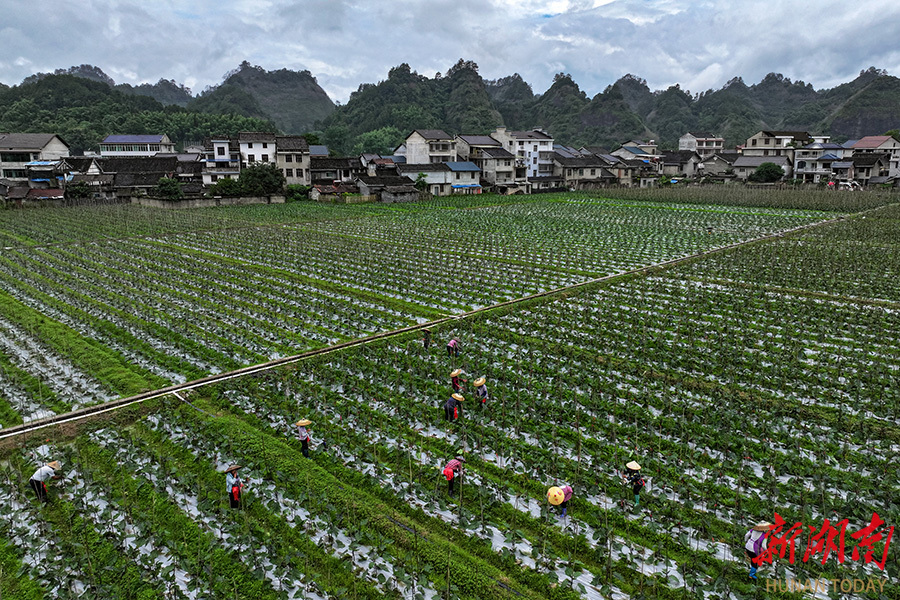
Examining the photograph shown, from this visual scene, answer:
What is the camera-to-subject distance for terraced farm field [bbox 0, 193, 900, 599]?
7.62 metres

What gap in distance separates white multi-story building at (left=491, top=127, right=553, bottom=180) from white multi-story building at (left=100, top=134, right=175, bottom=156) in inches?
2189

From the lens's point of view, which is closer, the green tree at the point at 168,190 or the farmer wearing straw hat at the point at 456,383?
the farmer wearing straw hat at the point at 456,383

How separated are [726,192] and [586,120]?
77.4m

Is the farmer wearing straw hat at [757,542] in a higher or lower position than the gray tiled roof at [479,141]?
lower

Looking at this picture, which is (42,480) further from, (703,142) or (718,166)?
(703,142)

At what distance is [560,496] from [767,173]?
280 feet

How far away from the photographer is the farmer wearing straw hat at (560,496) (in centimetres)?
822

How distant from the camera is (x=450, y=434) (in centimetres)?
1112

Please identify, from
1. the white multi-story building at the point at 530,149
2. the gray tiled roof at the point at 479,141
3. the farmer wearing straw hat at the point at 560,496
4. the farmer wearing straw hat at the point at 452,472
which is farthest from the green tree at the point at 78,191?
the farmer wearing straw hat at the point at 560,496

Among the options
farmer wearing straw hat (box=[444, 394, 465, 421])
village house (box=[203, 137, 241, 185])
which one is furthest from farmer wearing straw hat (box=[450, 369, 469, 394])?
village house (box=[203, 137, 241, 185])

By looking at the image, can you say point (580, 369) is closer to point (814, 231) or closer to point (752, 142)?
point (814, 231)

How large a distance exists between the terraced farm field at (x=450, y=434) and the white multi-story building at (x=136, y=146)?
77029mm

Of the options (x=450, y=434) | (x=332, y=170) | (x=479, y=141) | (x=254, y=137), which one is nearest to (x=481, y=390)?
(x=450, y=434)

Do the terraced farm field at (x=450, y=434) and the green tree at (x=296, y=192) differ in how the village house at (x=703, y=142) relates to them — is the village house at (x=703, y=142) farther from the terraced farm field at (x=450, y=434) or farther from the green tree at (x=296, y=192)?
the terraced farm field at (x=450, y=434)
